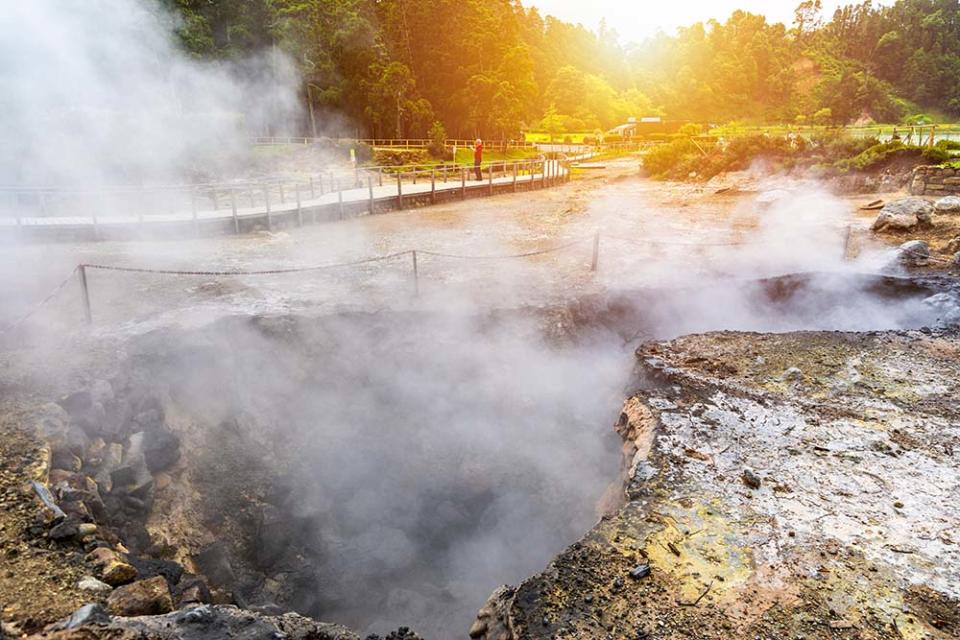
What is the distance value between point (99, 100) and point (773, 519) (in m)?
12.2

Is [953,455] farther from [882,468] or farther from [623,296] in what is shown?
[623,296]

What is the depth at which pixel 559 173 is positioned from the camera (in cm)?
2333

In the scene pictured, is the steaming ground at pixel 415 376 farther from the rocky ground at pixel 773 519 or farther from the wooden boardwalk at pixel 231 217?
the rocky ground at pixel 773 519

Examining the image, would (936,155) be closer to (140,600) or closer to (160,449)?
(160,449)

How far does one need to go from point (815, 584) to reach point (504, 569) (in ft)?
8.57

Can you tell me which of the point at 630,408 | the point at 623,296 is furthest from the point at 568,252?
the point at 630,408

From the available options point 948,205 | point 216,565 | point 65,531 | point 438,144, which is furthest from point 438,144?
point 65,531

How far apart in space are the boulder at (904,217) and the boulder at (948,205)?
0.53 meters

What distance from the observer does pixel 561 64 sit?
6222cm

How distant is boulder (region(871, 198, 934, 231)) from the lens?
422 inches

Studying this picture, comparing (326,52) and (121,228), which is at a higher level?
(326,52)

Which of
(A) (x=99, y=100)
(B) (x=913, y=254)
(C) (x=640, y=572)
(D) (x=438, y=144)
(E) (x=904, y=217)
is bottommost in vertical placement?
(C) (x=640, y=572)

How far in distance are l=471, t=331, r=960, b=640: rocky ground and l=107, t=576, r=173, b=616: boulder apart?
4.92 feet

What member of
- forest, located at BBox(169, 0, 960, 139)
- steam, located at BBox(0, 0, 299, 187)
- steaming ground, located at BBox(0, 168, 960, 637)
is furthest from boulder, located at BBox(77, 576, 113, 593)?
forest, located at BBox(169, 0, 960, 139)
